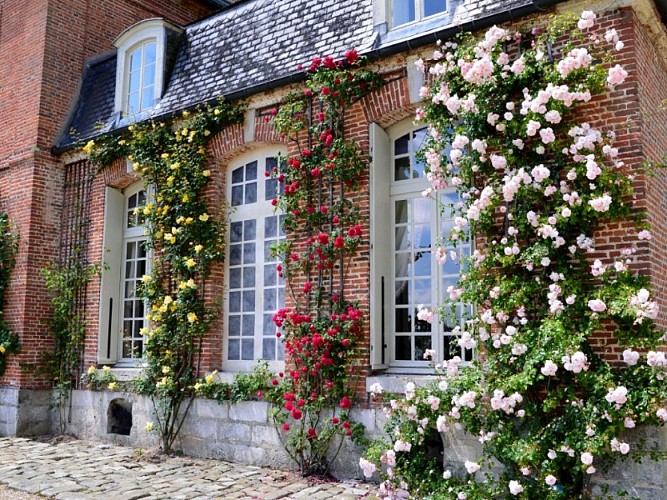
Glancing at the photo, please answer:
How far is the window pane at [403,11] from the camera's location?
738 cm

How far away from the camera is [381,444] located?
6195 mm

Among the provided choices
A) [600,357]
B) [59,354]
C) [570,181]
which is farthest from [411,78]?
[59,354]

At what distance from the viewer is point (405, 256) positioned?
721 centimetres

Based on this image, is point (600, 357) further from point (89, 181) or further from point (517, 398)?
point (89, 181)

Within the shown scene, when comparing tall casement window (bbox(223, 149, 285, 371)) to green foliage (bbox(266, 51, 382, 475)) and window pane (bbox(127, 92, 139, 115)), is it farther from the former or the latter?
window pane (bbox(127, 92, 139, 115))

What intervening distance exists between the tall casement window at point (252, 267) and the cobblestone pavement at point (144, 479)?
4.73 feet

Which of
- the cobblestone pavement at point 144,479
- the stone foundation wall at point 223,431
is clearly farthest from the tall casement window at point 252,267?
the cobblestone pavement at point 144,479

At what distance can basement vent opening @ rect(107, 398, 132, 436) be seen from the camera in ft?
31.0

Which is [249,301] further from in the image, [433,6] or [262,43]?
[433,6]

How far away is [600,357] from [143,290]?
244 inches

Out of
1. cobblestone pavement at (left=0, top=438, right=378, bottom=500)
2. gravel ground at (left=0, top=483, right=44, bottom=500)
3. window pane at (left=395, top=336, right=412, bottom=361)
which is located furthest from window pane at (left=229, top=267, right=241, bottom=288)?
gravel ground at (left=0, top=483, right=44, bottom=500)

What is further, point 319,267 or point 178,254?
point 178,254

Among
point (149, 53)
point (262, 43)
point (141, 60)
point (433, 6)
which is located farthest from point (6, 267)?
point (433, 6)

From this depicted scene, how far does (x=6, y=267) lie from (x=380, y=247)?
7.10 metres
